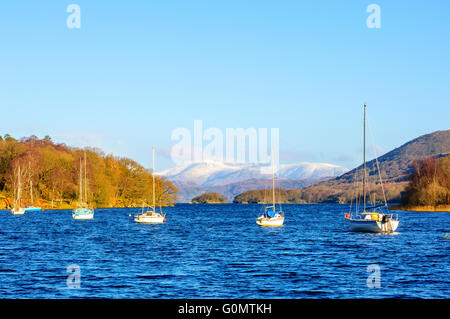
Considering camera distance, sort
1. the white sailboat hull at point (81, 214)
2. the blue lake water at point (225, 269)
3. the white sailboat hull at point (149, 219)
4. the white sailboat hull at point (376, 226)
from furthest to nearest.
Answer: the white sailboat hull at point (81, 214)
the white sailboat hull at point (149, 219)
the white sailboat hull at point (376, 226)
the blue lake water at point (225, 269)

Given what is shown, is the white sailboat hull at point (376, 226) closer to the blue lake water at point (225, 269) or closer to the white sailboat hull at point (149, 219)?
the blue lake water at point (225, 269)

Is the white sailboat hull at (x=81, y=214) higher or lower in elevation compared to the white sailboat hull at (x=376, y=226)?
lower

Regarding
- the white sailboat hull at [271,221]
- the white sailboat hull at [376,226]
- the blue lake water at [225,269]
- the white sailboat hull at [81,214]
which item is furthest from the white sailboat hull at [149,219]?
the white sailboat hull at [376,226]

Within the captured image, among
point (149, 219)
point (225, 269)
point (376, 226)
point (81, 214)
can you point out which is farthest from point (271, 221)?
point (225, 269)

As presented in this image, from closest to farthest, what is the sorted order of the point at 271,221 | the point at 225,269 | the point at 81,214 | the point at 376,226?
the point at 225,269 < the point at 376,226 < the point at 271,221 < the point at 81,214

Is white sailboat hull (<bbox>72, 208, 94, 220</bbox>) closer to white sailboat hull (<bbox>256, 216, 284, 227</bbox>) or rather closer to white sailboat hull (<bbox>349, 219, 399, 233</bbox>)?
white sailboat hull (<bbox>256, 216, 284, 227</bbox>)

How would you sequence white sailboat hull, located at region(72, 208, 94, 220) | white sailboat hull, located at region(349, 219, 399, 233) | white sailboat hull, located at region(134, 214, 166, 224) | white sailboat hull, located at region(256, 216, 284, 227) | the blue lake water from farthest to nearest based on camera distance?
white sailboat hull, located at region(72, 208, 94, 220), white sailboat hull, located at region(134, 214, 166, 224), white sailboat hull, located at region(256, 216, 284, 227), white sailboat hull, located at region(349, 219, 399, 233), the blue lake water

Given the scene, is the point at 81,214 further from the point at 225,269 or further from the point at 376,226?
the point at 225,269

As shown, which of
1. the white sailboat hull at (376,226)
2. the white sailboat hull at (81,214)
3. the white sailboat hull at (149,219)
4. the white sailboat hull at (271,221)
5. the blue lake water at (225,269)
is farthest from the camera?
the white sailboat hull at (81,214)

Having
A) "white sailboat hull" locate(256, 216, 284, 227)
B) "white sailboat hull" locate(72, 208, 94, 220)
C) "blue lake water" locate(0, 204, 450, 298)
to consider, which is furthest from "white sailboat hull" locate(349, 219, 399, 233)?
"white sailboat hull" locate(72, 208, 94, 220)

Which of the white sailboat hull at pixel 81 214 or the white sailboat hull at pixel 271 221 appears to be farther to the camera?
the white sailboat hull at pixel 81 214

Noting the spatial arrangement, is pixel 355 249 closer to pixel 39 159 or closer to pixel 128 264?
pixel 128 264
